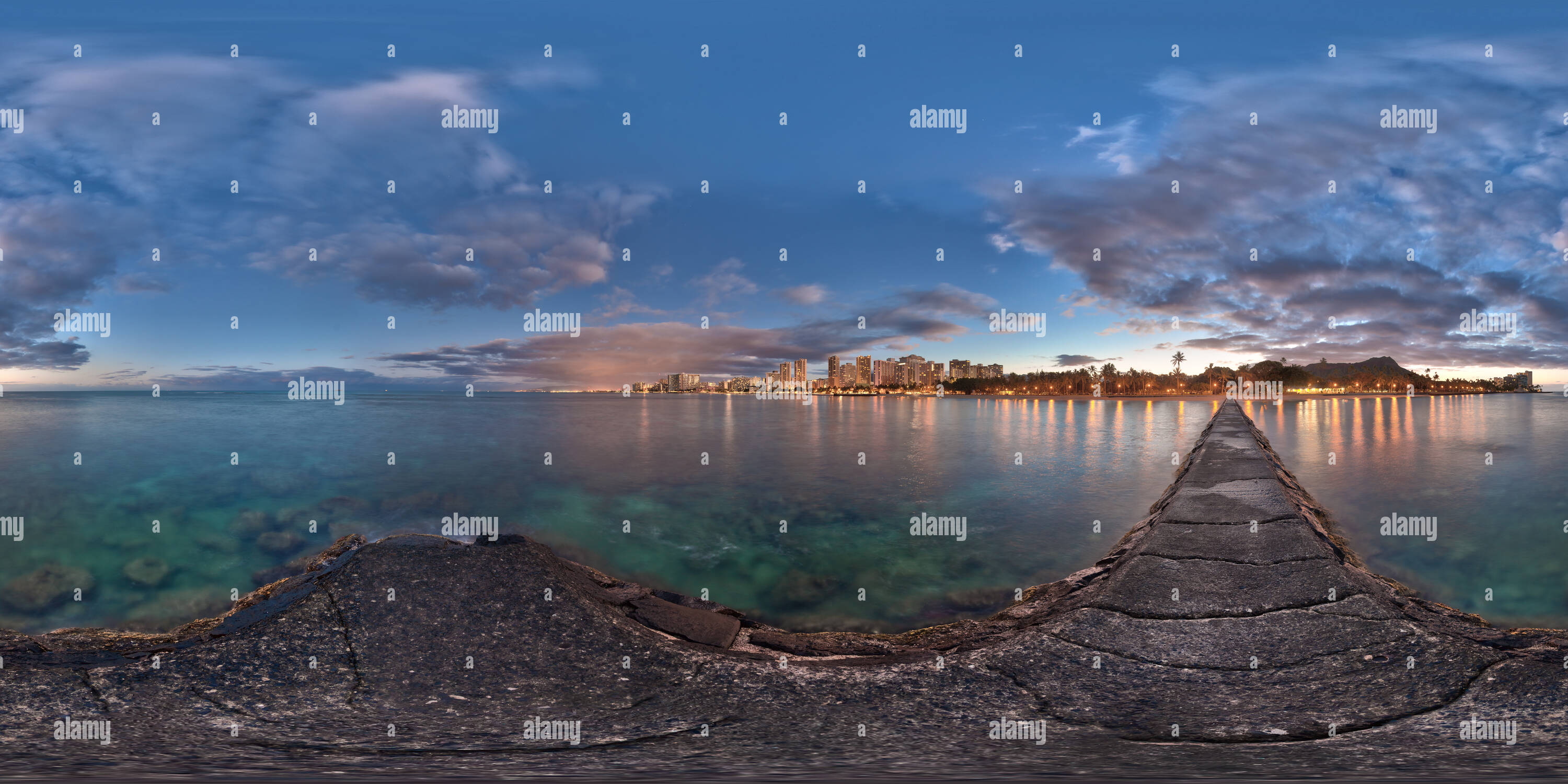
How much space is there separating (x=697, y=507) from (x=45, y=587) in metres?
11.5

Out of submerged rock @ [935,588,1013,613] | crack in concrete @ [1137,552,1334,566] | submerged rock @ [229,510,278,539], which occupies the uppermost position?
crack in concrete @ [1137,552,1334,566]

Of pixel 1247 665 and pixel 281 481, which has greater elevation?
pixel 1247 665

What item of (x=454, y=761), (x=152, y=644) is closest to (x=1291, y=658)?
(x=454, y=761)

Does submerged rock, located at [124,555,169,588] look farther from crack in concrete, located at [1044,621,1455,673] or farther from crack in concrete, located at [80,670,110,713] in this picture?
crack in concrete, located at [1044,621,1455,673]

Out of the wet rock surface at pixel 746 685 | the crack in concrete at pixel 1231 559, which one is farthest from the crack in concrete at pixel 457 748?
the crack in concrete at pixel 1231 559

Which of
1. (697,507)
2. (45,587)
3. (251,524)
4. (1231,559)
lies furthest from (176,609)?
(1231,559)

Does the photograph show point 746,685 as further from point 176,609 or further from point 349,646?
point 176,609

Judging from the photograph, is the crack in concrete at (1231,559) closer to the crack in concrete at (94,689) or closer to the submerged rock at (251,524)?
the crack in concrete at (94,689)

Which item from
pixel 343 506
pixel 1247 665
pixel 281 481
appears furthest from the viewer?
pixel 281 481

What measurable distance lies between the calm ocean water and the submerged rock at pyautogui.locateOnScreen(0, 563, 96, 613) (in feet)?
0.15

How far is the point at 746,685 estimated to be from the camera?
14.7 feet

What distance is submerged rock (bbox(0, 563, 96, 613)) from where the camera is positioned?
A: 392 inches

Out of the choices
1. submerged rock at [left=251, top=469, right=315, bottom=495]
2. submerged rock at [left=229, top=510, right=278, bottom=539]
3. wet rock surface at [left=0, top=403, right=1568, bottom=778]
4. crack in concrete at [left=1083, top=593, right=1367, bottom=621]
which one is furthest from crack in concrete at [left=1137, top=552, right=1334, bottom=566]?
submerged rock at [left=251, top=469, right=315, bottom=495]

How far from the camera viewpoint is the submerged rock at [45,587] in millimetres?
9969
